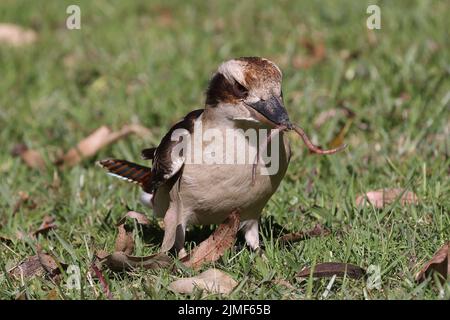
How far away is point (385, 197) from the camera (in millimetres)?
5723

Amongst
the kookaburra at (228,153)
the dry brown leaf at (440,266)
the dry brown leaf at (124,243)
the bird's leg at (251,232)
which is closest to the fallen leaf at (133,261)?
the kookaburra at (228,153)

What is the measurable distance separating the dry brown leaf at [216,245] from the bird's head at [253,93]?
0.56m

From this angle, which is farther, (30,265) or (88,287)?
(30,265)

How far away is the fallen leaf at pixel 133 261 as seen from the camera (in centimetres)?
479

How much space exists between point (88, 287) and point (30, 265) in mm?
553

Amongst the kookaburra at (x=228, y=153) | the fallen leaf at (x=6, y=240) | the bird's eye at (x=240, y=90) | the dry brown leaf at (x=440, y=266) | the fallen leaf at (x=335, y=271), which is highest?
the bird's eye at (x=240, y=90)

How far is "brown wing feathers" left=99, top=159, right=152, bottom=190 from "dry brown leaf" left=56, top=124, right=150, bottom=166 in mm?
1273

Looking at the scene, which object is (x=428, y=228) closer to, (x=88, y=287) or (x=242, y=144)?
(x=242, y=144)

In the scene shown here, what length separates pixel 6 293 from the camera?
15.3 ft

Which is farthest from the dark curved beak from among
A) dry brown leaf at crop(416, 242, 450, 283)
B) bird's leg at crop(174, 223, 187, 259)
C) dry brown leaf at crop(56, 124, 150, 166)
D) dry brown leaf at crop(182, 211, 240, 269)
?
dry brown leaf at crop(56, 124, 150, 166)

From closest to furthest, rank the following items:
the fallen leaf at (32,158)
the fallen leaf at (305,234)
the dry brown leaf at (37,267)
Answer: the dry brown leaf at (37,267) < the fallen leaf at (305,234) < the fallen leaf at (32,158)

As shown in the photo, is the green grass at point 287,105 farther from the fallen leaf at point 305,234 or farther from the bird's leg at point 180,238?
the bird's leg at point 180,238

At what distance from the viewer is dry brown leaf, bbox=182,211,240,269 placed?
16.1ft
